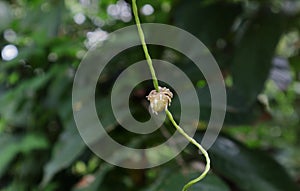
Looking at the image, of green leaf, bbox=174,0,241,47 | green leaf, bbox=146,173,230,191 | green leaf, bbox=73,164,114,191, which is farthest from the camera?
green leaf, bbox=174,0,241,47

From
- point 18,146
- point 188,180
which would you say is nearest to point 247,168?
point 188,180

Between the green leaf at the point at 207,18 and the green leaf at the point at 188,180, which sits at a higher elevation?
the green leaf at the point at 207,18

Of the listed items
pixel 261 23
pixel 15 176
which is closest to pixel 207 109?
pixel 261 23

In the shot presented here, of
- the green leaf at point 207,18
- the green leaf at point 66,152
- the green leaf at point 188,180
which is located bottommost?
the green leaf at point 66,152

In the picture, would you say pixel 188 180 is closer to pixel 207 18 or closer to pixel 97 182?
pixel 97 182

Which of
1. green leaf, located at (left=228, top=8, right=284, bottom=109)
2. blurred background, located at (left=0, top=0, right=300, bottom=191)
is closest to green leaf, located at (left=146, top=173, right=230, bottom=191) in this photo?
blurred background, located at (left=0, top=0, right=300, bottom=191)

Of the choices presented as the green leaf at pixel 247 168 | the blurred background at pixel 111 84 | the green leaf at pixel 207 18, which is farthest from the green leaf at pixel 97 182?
the green leaf at pixel 207 18

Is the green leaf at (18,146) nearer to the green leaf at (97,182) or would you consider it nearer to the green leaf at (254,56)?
the green leaf at (97,182)

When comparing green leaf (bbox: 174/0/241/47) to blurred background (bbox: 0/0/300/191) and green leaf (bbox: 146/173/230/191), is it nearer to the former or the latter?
blurred background (bbox: 0/0/300/191)
